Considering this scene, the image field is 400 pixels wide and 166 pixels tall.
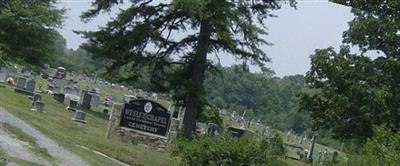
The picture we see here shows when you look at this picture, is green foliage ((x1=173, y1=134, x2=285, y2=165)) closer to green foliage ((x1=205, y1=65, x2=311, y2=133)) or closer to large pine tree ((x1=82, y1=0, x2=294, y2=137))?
large pine tree ((x1=82, y1=0, x2=294, y2=137))

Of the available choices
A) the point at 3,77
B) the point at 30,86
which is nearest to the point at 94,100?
the point at 30,86

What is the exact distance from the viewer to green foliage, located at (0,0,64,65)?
37.7 meters

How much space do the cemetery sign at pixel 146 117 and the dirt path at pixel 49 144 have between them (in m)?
4.81

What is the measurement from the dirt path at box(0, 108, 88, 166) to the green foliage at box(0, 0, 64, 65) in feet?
71.5

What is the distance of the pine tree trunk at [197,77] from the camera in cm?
2300

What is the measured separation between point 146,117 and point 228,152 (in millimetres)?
10234

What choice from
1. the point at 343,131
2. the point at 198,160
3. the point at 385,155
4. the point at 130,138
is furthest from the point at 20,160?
the point at 343,131

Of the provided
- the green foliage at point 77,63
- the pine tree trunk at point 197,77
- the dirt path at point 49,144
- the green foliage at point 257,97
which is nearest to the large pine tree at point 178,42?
the pine tree trunk at point 197,77

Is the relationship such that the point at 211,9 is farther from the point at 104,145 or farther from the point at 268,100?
the point at 268,100

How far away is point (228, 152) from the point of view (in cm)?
1035

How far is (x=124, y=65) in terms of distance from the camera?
83.1 feet

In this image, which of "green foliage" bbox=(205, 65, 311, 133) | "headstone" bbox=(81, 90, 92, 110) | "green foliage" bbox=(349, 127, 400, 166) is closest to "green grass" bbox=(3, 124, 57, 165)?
"green foliage" bbox=(349, 127, 400, 166)

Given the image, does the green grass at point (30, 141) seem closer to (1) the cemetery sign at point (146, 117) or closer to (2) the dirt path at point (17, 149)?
(2) the dirt path at point (17, 149)

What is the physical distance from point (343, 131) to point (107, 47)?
994cm
